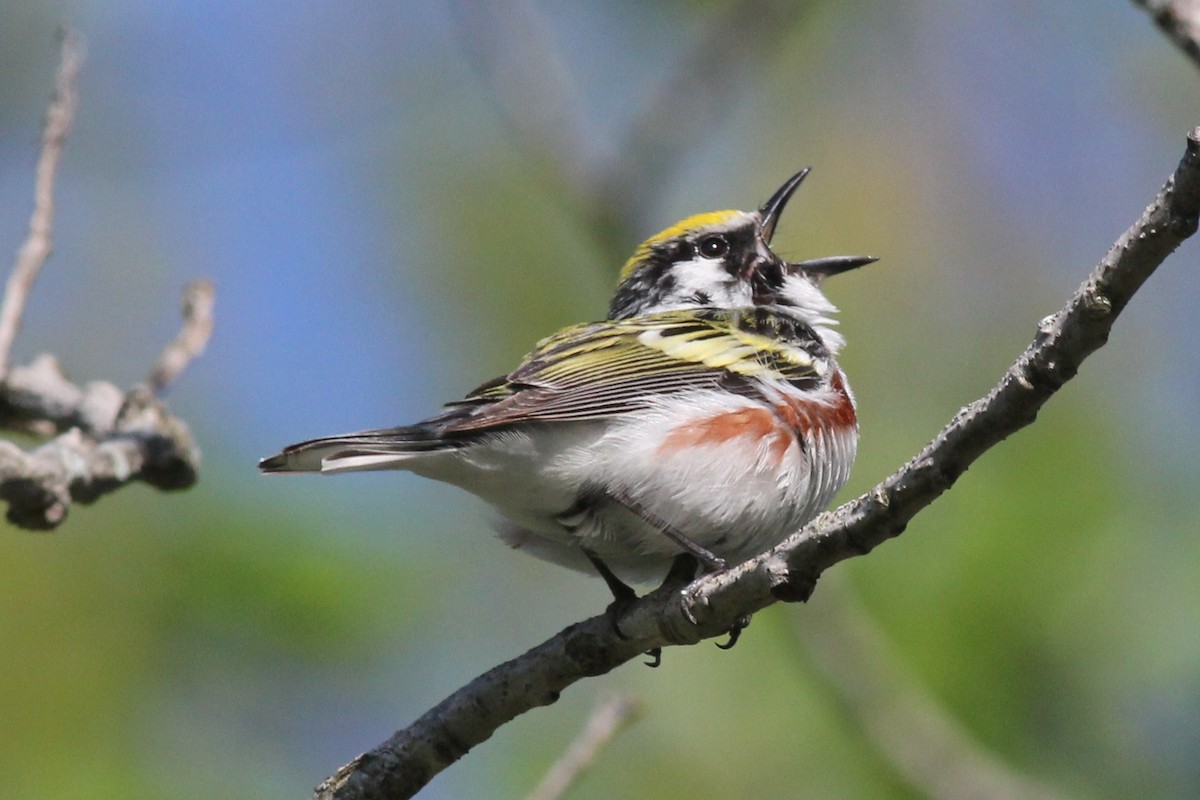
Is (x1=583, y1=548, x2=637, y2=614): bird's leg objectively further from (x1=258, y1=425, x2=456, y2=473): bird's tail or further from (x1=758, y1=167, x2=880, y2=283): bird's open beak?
(x1=758, y1=167, x2=880, y2=283): bird's open beak

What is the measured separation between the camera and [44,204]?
461cm

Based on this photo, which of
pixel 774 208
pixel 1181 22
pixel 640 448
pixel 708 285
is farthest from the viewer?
pixel 774 208

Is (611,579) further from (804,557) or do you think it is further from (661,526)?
(804,557)

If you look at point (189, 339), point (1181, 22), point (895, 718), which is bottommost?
point (895, 718)

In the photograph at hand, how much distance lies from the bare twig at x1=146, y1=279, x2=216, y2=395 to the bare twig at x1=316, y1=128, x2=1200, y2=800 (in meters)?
2.00

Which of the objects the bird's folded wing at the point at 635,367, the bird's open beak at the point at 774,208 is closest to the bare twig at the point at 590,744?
the bird's folded wing at the point at 635,367

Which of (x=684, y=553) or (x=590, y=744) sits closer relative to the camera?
(x=590, y=744)

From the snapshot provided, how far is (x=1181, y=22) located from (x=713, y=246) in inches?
112

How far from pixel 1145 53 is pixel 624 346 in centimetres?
733

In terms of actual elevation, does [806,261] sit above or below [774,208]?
below

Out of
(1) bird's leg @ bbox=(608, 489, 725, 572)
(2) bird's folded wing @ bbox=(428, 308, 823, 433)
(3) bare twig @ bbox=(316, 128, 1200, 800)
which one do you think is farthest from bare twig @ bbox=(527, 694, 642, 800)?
(2) bird's folded wing @ bbox=(428, 308, 823, 433)

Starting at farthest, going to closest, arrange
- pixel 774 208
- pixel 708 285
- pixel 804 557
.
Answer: pixel 774 208, pixel 708 285, pixel 804 557

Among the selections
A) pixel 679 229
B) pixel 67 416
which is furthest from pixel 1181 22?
pixel 67 416

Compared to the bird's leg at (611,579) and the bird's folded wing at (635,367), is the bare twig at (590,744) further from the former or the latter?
the bird's folded wing at (635,367)
